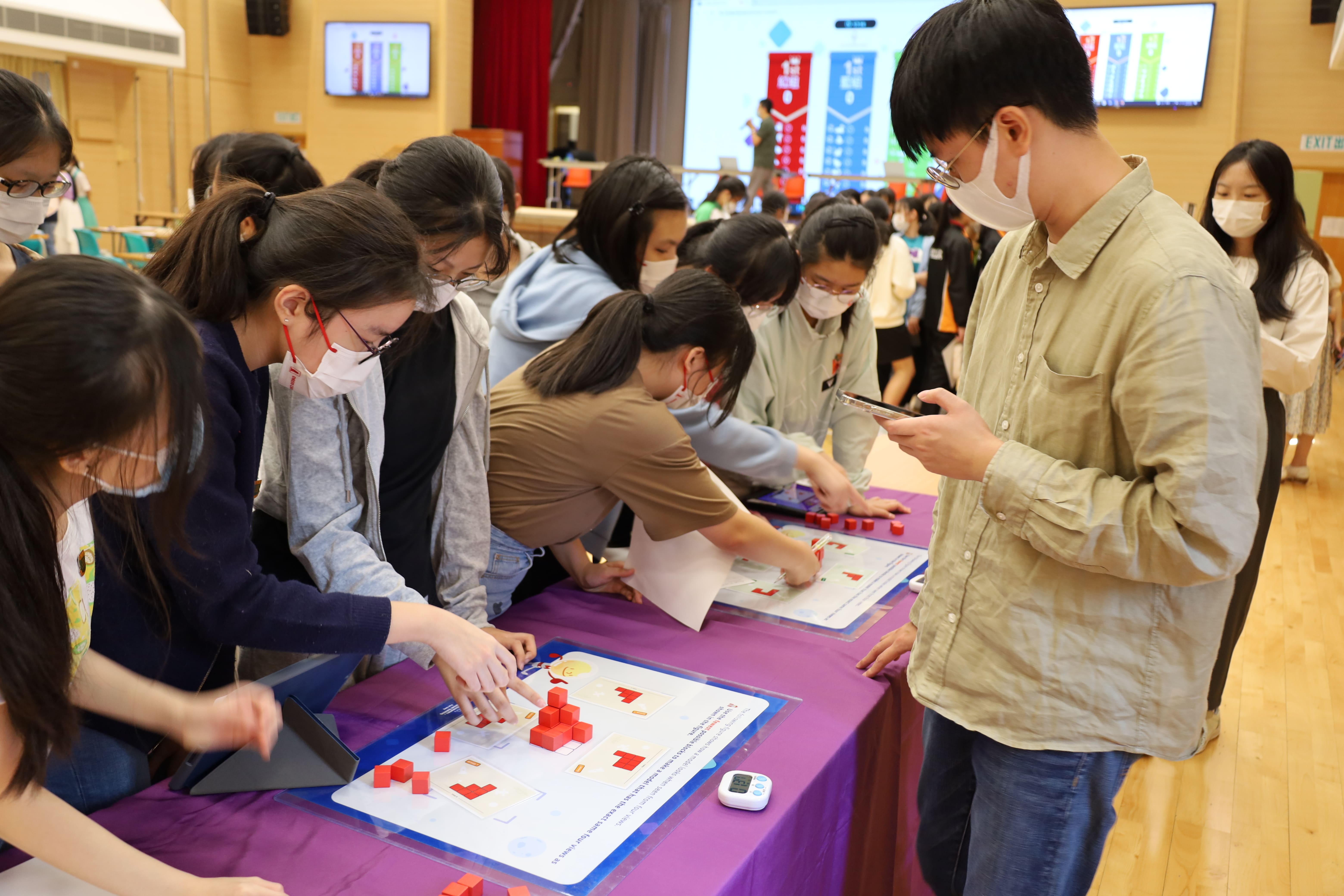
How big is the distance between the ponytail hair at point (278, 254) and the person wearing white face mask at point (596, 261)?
1.10 metres

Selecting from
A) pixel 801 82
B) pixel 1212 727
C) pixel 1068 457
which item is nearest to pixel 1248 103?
pixel 801 82

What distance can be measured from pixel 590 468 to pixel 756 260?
2.86 feet

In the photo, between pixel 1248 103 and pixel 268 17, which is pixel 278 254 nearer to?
pixel 1248 103

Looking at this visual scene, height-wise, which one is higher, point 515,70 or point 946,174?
point 515,70

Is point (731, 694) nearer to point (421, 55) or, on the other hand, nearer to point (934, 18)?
point (934, 18)

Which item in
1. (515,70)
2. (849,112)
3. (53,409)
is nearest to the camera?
(53,409)

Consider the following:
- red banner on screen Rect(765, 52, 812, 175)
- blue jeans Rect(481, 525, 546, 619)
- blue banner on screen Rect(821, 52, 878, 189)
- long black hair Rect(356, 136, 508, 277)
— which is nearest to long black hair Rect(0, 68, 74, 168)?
long black hair Rect(356, 136, 508, 277)

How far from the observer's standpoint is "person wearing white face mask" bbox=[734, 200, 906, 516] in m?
2.49

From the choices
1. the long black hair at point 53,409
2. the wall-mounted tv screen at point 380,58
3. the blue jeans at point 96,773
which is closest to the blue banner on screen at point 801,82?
the wall-mounted tv screen at point 380,58

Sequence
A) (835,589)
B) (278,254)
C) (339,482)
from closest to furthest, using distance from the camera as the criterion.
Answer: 1. (278,254)
2. (339,482)
3. (835,589)

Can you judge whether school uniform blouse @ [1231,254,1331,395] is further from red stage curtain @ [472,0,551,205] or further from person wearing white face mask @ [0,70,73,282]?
red stage curtain @ [472,0,551,205]

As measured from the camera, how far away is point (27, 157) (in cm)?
179

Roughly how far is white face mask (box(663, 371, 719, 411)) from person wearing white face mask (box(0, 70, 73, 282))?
118cm

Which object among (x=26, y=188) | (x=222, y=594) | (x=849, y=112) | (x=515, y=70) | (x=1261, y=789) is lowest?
(x=1261, y=789)
